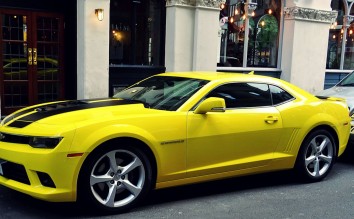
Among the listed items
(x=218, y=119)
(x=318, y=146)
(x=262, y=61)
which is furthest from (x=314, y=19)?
(x=218, y=119)

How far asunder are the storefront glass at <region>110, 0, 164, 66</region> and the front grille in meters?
6.60

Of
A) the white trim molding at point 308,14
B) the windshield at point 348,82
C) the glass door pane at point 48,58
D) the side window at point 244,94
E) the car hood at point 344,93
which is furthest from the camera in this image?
the white trim molding at point 308,14

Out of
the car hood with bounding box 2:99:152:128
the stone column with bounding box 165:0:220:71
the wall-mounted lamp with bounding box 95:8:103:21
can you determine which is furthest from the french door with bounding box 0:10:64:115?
the car hood with bounding box 2:99:152:128

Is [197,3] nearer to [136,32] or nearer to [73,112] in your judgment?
[136,32]

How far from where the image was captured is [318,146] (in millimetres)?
6156

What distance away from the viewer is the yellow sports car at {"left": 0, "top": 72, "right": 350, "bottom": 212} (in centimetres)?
429

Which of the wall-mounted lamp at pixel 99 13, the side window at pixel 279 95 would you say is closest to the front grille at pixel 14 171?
the side window at pixel 279 95

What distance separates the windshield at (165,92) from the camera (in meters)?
5.18

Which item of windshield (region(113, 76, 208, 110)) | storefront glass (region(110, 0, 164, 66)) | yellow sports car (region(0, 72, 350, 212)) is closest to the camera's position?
yellow sports car (region(0, 72, 350, 212))

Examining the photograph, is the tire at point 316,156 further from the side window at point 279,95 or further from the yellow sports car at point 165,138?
the side window at point 279,95

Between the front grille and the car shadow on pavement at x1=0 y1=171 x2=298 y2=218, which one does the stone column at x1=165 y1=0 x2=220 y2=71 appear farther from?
the front grille

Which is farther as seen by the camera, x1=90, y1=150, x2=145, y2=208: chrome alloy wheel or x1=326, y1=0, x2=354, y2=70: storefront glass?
x1=326, y1=0, x2=354, y2=70: storefront glass

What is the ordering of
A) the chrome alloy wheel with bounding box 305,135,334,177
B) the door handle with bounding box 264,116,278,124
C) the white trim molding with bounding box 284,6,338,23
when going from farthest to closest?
the white trim molding with bounding box 284,6,338,23, the chrome alloy wheel with bounding box 305,135,334,177, the door handle with bounding box 264,116,278,124

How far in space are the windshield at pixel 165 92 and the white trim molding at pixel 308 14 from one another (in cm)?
858
